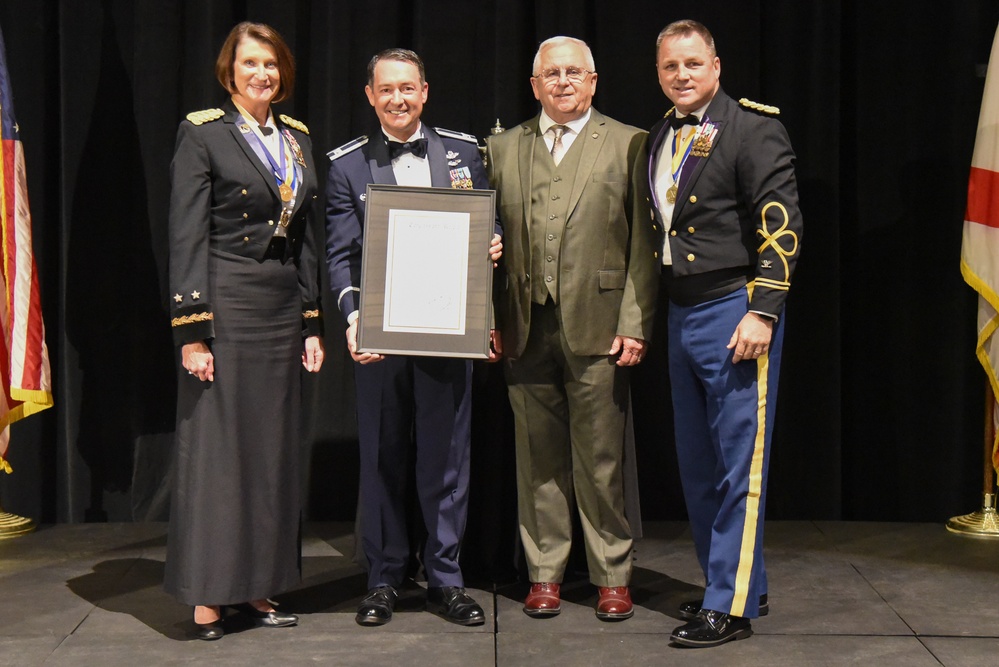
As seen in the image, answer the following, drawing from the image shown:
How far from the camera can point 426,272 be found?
3.18m

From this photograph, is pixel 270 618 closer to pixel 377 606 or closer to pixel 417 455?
pixel 377 606

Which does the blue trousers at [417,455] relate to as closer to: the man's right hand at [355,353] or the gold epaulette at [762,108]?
the man's right hand at [355,353]

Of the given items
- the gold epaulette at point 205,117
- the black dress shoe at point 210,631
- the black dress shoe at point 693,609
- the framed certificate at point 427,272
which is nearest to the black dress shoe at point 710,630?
the black dress shoe at point 693,609

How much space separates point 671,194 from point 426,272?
0.73m

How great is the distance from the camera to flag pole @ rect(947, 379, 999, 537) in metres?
4.38

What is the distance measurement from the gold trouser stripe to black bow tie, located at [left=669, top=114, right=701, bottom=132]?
27.0 inches

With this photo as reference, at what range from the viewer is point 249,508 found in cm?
315

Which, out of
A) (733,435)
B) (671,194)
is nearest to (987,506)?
(733,435)

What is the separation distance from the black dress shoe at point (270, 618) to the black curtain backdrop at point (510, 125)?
1.34 metres

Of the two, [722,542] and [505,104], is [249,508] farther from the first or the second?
[505,104]

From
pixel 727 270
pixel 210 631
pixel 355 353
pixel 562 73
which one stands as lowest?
pixel 210 631

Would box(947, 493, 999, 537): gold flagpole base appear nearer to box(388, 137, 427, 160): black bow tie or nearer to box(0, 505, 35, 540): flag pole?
box(388, 137, 427, 160): black bow tie

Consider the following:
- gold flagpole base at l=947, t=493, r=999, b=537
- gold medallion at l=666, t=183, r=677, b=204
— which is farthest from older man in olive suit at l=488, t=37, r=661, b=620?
gold flagpole base at l=947, t=493, r=999, b=537

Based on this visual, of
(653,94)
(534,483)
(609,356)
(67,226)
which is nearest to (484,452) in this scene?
(534,483)
